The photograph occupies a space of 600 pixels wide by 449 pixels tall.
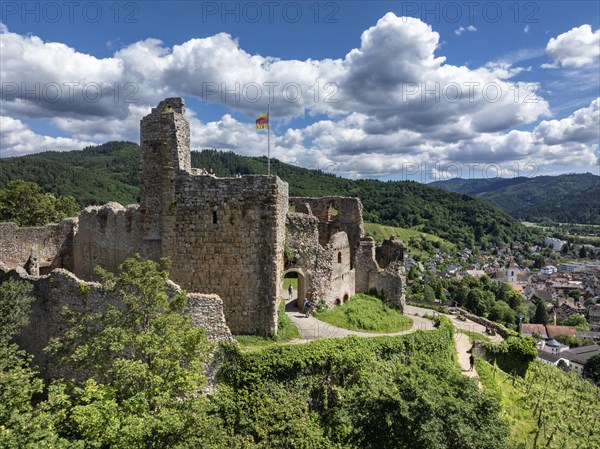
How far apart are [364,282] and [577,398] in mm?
17907

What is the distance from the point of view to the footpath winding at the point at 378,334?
67.5ft

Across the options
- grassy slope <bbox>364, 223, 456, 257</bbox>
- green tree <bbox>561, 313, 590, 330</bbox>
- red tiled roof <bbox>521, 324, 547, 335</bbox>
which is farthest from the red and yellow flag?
green tree <bbox>561, 313, 590, 330</bbox>

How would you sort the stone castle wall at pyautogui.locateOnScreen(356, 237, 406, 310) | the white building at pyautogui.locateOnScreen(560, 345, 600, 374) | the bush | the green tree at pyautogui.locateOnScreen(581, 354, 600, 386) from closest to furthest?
the stone castle wall at pyautogui.locateOnScreen(356, 237, 406, 310), the bush, the green tree at pyautogui.locateOnScreen(581, 354, 600, 386), the white building at pyautogui.locateOnScreen(560, 345, 600, 374)

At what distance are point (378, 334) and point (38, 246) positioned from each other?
78.1 ft

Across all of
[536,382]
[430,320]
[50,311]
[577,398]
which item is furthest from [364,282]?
[50,311]

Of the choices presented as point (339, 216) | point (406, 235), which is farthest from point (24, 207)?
point (406, 235)

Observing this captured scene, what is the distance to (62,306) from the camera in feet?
52.7

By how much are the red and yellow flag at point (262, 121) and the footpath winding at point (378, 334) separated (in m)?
10.8

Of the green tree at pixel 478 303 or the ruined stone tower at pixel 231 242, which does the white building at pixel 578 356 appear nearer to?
the green tree at pixel 478 303

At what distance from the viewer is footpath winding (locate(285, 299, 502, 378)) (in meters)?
20.6

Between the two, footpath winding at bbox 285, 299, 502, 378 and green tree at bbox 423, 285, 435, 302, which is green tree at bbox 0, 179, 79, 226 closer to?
footpath winding at bbox 285, 299, 502, 378

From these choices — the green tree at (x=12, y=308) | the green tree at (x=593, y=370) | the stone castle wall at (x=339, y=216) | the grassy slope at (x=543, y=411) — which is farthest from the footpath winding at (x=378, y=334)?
the green tree at (x=593, y=370)

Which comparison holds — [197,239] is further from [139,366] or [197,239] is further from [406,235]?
[406,235]

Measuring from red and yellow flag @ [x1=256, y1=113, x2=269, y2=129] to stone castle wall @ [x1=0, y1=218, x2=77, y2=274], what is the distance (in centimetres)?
1674
